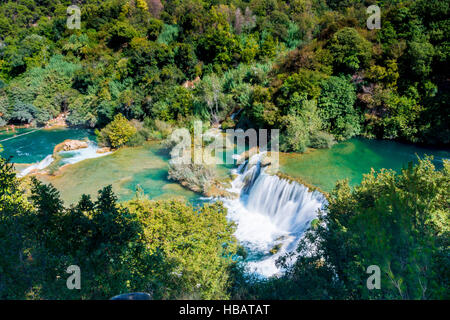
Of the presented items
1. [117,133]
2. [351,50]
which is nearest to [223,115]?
[117,133]

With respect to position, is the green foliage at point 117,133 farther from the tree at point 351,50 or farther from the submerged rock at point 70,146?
the tree at point 351,50

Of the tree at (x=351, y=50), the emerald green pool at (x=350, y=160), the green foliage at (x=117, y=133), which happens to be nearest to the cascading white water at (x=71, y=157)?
the green foliage at (x=117, y=133)

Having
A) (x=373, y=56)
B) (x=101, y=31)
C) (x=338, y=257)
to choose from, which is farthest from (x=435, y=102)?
(x=101, y=31)

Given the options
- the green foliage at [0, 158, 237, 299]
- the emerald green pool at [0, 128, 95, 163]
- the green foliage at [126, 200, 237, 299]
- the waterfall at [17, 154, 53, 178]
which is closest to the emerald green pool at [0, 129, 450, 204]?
the emerald green pool at [0, 128, 95, 163]

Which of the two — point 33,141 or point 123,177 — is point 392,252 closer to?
point 123,177

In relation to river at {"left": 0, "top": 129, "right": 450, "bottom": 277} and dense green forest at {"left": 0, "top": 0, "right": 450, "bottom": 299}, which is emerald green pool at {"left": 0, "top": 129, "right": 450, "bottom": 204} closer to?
river at {"left": 0, "top": 129, "right": 450, "bottom": 277}
